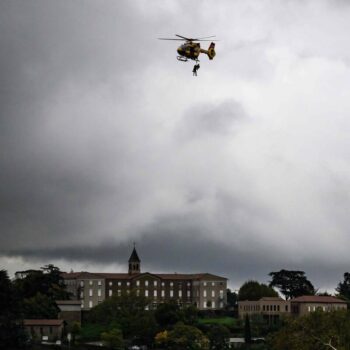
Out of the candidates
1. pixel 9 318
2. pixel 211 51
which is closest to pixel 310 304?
pixel 9 318

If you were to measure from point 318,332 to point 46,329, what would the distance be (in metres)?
80.0

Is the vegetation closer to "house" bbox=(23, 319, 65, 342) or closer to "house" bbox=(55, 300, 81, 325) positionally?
"house" bbox=(23, 319, 65, 342)

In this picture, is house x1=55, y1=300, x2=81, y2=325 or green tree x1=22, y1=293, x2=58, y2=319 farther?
house x1=55, y1=300, x2=81, y2=325

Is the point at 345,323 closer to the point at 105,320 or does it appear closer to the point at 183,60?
the point at 183,60

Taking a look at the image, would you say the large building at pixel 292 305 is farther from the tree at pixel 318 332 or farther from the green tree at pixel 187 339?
the tree at pixel 318 332

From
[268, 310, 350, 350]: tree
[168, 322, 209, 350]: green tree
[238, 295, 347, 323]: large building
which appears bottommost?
[268, 310, 350, 350]: tree

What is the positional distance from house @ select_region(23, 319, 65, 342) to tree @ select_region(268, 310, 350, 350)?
72.7 meters

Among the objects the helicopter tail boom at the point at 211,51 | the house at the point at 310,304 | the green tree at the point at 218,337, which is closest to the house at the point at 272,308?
the house at the point at 310,304

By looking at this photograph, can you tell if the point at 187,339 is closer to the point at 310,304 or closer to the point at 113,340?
the point at 113,340

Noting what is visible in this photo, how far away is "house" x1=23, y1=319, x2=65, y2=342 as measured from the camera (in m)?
160

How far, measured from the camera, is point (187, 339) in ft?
511

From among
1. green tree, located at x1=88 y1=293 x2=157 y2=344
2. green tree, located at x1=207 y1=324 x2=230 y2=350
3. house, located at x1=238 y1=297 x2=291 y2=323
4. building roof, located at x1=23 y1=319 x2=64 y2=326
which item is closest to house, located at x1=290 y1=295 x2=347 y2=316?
house, located at x1=238 y1=297 x2=291 y2=323

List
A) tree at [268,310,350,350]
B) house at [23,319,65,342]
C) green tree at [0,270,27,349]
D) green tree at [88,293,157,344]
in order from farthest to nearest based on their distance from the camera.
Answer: green tree at [88,293,157,344], house at [23,319,65,342], green tree at [0,270,27,349], tree at [268,310,350,350]

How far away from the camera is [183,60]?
8506cm
